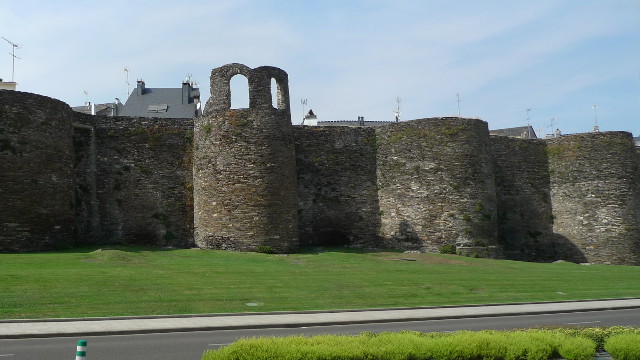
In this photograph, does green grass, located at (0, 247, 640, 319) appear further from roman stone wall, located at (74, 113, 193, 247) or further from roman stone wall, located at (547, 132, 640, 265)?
roman stone wall, located at (547, 132, 640, 265)

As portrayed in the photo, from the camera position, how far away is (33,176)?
108ft

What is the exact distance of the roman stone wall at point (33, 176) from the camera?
31906 millimetres

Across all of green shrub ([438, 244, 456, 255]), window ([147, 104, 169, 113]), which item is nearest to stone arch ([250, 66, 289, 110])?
green shrub ([438, 244, 456, 255])

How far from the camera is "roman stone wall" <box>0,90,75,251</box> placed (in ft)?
105

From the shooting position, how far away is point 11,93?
3312cm

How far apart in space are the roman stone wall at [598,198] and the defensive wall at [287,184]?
9 centimetres

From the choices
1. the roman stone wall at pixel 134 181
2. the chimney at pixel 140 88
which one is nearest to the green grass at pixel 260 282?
the roman stone wall at pixel 134 181

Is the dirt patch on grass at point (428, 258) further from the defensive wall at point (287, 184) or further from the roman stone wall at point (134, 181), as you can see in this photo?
the roman stone wall at point (134, 181)

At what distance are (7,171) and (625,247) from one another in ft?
129

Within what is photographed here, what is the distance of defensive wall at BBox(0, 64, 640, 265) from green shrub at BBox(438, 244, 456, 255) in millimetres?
181

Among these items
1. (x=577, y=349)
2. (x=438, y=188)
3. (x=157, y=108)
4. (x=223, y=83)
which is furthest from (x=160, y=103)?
(x=577, y=349)

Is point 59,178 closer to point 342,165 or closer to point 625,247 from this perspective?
point 342,165

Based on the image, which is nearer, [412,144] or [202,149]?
[202,149]

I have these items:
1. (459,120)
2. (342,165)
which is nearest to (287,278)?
(342,165)
